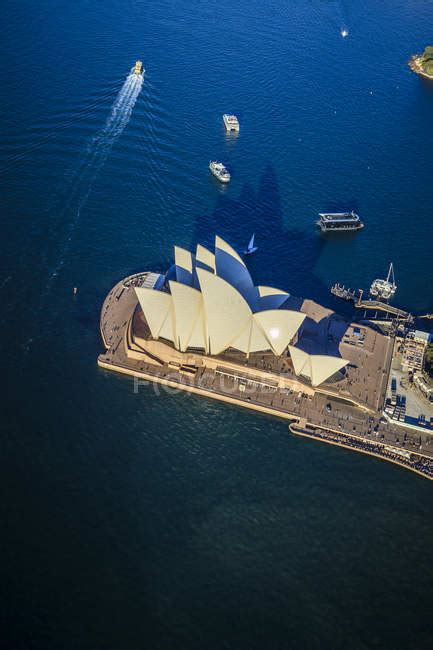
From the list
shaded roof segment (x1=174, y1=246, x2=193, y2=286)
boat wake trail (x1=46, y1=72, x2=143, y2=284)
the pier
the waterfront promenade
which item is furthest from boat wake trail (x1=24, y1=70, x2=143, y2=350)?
the pier

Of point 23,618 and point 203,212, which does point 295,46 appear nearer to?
point 203,212

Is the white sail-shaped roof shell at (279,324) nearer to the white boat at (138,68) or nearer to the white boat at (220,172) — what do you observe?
the white boat at (220,172)

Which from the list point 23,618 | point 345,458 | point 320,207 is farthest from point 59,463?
point 320,207

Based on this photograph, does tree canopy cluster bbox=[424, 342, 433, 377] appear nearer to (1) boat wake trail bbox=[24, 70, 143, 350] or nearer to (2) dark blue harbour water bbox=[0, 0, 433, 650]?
(2) dark blue harbour water bbox=[0, 0, 433, 650]

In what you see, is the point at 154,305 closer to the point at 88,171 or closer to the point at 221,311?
the point at 221,311

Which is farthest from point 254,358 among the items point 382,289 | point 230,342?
point 382,289

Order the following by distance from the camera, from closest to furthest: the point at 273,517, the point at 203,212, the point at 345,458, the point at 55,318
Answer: the point at 273,517, the point at 345,458, the point at 55,318, the point at 203,212
